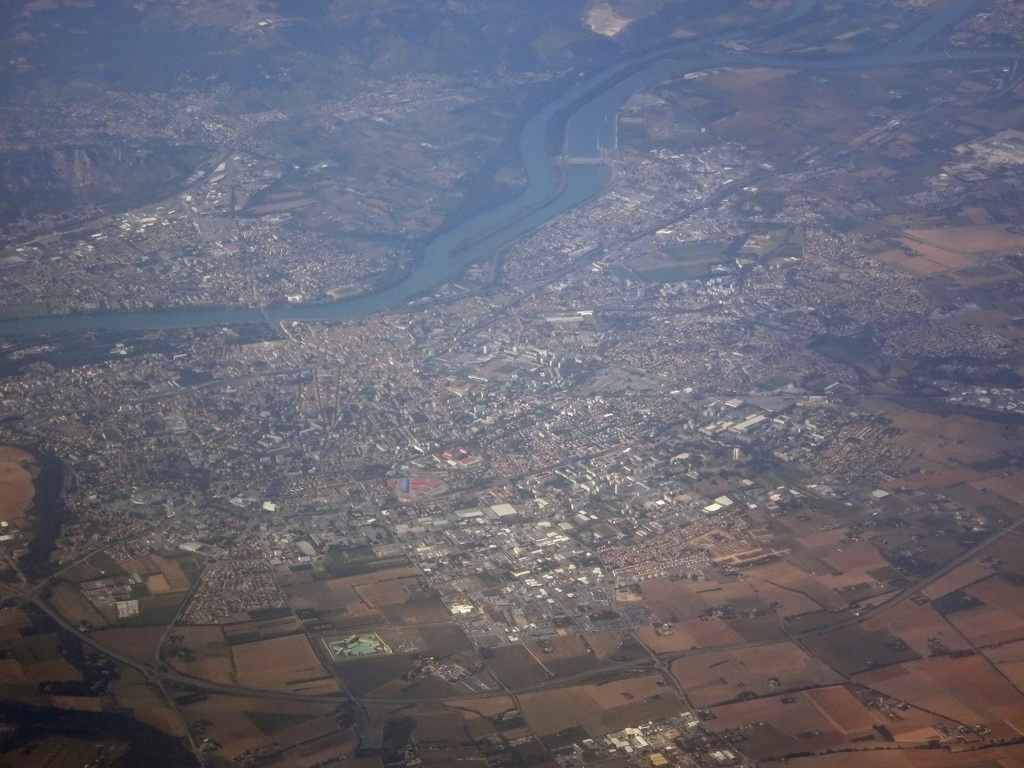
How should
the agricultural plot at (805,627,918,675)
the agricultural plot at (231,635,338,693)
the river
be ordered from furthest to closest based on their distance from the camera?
1. the river
2. the agricultural plot at (805,627,918,675)
3. the agricultural plot at (231,635,338,693)

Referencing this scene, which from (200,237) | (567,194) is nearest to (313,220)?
(200,237)

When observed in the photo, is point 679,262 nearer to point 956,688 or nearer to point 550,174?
point 550,174

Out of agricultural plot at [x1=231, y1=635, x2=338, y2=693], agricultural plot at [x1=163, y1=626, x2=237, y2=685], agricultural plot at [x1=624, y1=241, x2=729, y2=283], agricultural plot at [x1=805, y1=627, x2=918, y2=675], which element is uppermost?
agricultural plot at [x1=624, y1=241, x2=729, y2=283]

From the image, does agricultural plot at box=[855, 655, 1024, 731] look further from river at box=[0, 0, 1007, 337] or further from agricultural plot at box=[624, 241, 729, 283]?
river at box=[0, 0, 1007, 337]

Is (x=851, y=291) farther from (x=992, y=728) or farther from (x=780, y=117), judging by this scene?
(x=992, y=728)

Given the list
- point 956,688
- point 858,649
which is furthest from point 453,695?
point 956,688

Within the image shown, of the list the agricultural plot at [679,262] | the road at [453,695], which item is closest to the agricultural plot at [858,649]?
the road at [453,695]

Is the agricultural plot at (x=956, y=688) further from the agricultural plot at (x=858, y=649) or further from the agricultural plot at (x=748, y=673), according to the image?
the agricultural plot at (x=748, y=673)

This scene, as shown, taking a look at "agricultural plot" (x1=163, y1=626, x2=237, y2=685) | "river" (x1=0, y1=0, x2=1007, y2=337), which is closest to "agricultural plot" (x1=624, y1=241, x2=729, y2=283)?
"river" (x1=0, y1=0, x2=1007, y2=337)
